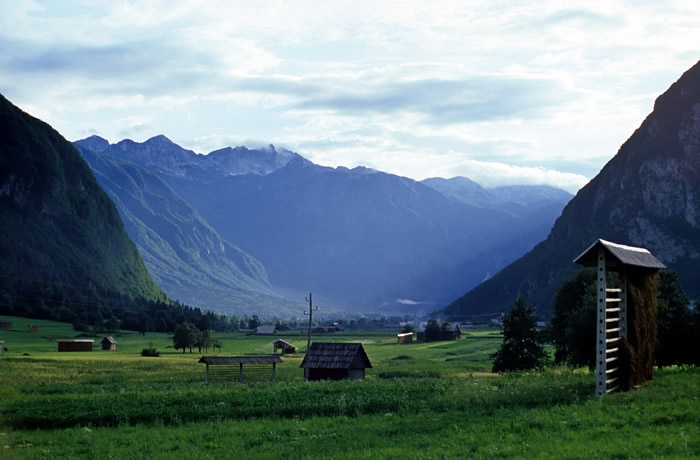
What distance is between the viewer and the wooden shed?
90.1 ft

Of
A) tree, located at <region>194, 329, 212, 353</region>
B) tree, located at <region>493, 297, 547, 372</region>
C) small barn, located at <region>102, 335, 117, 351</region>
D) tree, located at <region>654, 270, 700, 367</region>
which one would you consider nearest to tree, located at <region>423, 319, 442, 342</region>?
tree, located at <region>194, 329, 212, 353</region>

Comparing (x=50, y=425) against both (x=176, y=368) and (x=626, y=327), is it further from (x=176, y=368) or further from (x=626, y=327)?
(x=176, y=368)

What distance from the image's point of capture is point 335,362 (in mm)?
61281

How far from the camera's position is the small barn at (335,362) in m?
61.2

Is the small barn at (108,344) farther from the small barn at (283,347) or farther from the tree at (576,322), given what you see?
the tree at (576,322)

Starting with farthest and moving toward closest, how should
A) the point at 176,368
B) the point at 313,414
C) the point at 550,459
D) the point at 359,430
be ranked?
the point at 176,368
the point at 313,414
the point at 359,430
the point at 550,459

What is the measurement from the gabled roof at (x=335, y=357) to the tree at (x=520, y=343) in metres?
12.3

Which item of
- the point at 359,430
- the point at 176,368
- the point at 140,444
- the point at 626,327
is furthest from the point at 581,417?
the point at 176,368

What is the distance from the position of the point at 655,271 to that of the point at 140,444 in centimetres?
2292

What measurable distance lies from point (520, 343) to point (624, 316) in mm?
35604

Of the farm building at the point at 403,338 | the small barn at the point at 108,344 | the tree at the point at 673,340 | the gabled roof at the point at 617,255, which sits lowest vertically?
the small barn at the point at 108,344

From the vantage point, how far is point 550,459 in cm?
1745

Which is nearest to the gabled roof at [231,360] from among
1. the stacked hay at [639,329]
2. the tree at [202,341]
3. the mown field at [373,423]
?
the mown field at [373,423]

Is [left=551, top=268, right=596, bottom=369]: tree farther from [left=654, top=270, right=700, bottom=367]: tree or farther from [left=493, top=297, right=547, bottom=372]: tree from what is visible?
[left=654, top=270, right=700, bottom=367]: tree
